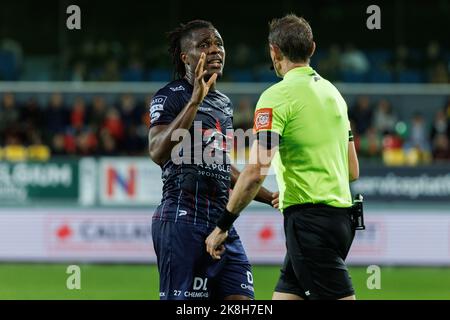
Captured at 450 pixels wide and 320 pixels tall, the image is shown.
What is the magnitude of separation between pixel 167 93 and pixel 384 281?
872 cm

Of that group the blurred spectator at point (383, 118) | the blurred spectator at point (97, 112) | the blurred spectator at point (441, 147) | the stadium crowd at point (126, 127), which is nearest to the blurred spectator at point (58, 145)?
the stadium crowd at point (126, 127)

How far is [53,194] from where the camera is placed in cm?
1678

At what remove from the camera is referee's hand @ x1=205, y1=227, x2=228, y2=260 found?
636 centimetres

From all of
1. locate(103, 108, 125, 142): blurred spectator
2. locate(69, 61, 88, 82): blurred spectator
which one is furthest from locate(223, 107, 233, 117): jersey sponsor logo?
locate(69, 61, 88, 82): blurred spectator

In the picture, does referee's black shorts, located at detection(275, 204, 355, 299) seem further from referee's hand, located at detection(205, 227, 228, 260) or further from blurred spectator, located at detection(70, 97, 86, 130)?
blurred spectator, located at detection(70, 97, 86, 130)

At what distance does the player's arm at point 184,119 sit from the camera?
21.1 ft

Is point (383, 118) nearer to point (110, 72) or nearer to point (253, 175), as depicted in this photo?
point (110, 72)

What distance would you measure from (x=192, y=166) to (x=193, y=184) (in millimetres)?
121

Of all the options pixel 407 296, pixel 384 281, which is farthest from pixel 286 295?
pixel 384 281

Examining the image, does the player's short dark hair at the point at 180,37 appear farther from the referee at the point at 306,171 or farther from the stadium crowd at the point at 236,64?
Result: the stadium crowd at the point at 236,64

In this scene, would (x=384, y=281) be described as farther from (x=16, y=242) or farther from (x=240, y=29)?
(x=240, y=29)

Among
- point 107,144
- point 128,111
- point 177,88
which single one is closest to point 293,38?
point 177,88

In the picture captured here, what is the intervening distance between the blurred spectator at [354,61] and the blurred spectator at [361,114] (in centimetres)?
202

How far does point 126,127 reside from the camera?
18.2 m
